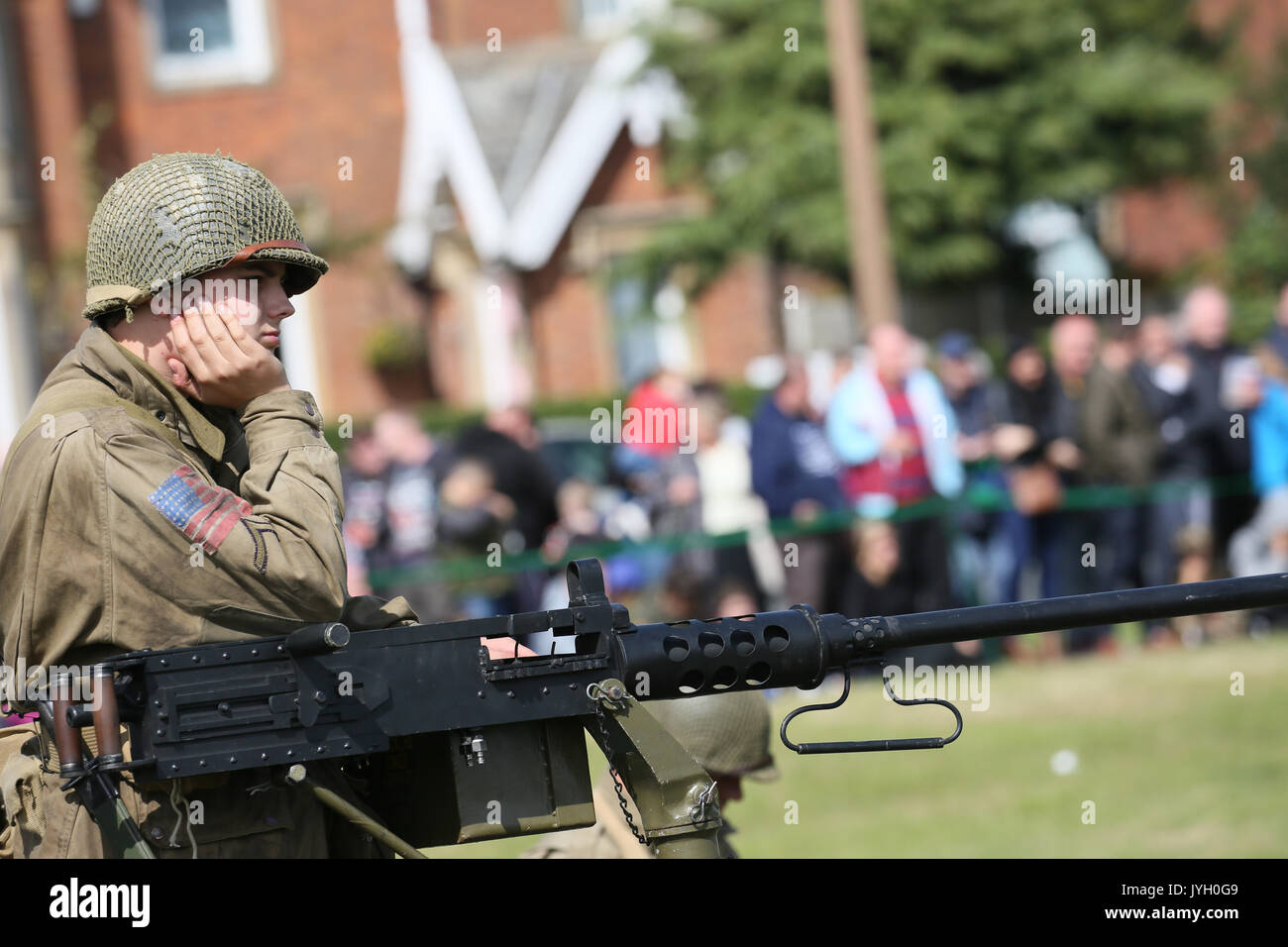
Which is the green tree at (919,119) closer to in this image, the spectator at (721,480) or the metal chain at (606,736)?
the spectator at (721,480)

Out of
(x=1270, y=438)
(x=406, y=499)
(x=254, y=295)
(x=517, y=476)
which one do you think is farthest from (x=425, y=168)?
(x=254, y=295)

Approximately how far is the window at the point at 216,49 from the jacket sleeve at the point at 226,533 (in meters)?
22.1

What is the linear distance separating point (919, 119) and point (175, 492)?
17881 mm

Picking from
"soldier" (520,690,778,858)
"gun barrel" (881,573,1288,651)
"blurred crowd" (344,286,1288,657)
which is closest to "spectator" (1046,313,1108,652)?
"blurred crowd" (344,286,1288,657)

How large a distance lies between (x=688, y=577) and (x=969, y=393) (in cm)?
262

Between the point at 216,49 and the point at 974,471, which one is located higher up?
the point at 216,49

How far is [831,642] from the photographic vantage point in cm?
344

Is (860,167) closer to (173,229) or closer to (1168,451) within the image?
(1168,451)

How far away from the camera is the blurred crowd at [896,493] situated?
37.2 ft

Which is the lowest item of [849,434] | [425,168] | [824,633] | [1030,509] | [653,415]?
[824,633]

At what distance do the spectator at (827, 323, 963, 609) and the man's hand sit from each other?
27.5 feet

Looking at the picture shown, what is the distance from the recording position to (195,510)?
10.3 ft

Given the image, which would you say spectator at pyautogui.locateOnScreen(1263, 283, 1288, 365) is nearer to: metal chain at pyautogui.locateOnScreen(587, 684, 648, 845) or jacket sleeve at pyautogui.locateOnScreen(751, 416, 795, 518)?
jacket sleeve at pyautogui.locateOnScreen(751, 416, 795, 518)
